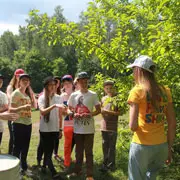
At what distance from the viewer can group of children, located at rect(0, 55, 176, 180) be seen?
9.49 ft

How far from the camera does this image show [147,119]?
9.57 feet

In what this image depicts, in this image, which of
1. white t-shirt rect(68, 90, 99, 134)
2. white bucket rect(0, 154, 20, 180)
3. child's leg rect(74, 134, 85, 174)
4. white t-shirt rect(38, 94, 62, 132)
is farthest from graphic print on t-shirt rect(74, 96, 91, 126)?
white bucket rect(0, 154, 20, 180)

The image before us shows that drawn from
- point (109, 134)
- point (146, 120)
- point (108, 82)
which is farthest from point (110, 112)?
point (146, 120)

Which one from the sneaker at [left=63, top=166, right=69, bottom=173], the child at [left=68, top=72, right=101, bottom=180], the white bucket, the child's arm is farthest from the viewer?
the sneaker at [left=63, top=166, right=69, bottom=173]

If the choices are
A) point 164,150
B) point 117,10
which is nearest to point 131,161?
point 164,150

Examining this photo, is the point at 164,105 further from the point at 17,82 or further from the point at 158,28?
the point at 17,82

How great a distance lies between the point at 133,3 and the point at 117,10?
0.23 meters

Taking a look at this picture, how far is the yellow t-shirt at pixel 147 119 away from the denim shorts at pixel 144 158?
51 mm

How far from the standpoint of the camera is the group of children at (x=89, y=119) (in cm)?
289

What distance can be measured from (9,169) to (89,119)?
2324mm

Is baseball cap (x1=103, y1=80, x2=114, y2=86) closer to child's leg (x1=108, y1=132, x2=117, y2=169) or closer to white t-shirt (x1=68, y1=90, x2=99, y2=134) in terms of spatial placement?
white t-shirt (x1=68, y1=90, x2=99, y2=134)

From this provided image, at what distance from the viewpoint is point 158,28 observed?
10.8ft

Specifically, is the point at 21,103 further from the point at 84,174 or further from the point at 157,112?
the point at 157,112

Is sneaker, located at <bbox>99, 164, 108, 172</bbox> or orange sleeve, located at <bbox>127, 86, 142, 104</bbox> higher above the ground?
orange sleeve, located at <bbox>127, 86, 142, 104</bbox>
